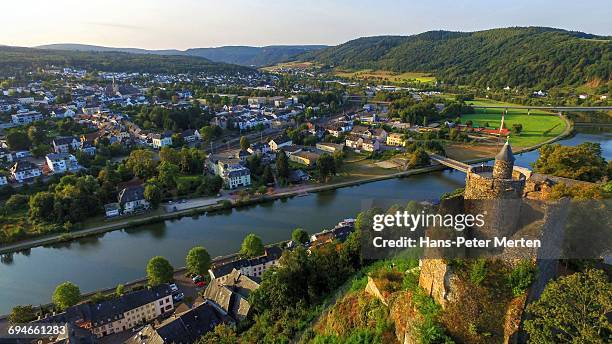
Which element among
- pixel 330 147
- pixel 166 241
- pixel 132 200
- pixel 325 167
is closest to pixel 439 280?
pixel 166 241

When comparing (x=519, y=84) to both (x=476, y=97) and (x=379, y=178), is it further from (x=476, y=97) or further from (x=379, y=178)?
(x=379, y=178)

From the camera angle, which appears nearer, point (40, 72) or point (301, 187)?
point (301, 187)

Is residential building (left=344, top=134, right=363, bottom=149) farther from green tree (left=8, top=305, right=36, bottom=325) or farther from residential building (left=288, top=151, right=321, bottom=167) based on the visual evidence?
green tree (left=8, top=305, right=36, bottom=325)

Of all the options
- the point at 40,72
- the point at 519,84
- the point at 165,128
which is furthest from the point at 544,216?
the point at 40,72

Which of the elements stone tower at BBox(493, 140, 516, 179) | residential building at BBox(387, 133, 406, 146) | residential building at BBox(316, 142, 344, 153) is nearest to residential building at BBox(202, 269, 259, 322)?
stone tower at BBox(493, 140, 516, 179)

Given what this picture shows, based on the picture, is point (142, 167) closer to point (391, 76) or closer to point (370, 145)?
point (370, 145)

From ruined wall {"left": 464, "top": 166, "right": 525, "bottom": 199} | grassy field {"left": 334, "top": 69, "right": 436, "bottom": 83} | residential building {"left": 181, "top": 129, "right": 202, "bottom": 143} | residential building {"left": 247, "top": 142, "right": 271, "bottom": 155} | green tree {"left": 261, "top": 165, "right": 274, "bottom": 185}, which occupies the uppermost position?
grassy field {"left": 334, "top": 69, "right": 436, "bottom": 83}
